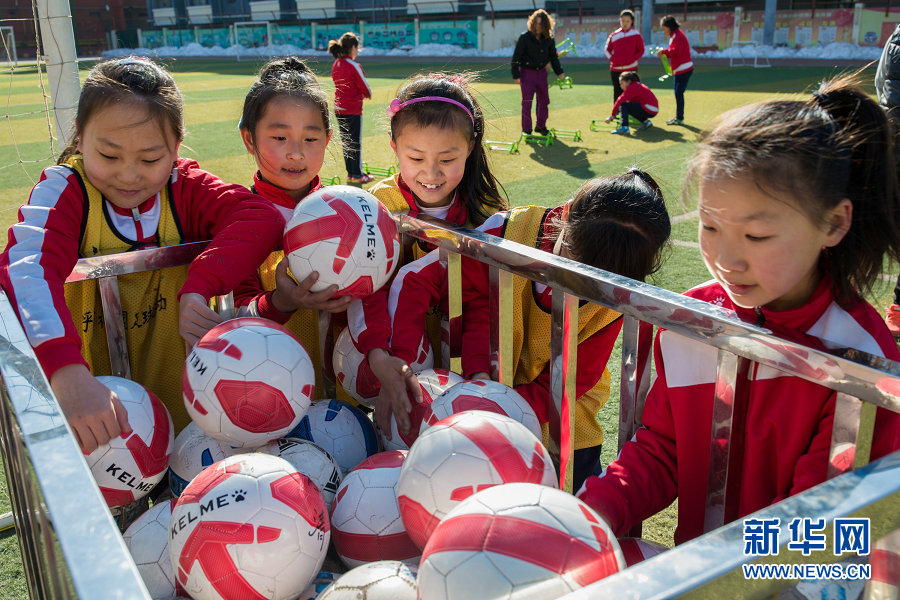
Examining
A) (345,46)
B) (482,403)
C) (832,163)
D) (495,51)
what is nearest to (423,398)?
(482,403)

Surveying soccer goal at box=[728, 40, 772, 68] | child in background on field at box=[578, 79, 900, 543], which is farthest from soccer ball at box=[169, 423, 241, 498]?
soccer goal at box=[728, 40, 772, 68]

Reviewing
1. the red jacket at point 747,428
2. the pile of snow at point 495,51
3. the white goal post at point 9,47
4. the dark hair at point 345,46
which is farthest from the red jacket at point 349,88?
the pile of snow at point 495,51

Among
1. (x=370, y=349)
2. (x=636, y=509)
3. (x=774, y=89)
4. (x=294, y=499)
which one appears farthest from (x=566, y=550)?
→ (x=774, y=89)

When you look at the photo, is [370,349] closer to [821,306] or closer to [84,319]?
[84,319]

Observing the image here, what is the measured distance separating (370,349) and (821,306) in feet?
4.67

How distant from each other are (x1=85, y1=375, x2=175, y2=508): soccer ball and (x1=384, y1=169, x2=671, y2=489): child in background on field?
71cm

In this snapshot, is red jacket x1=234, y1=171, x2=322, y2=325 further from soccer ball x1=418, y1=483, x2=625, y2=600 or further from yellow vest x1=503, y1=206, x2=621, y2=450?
soccer ball x1=418, y1=483, x2=625, y2=600

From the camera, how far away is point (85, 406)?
6.50ft

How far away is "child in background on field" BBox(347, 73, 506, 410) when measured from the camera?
2562 mm

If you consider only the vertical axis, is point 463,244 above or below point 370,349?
above

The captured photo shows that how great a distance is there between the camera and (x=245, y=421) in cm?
212

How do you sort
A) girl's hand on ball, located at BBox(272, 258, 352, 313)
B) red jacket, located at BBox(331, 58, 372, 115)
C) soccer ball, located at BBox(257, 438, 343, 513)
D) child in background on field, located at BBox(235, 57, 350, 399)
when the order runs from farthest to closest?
red jacket, located at BBox(331, 58, 372, 115) → child in background on field, located at BBox(235, 57, 350, 399) → girl's hand on ball, located at BBox(272, 258, 352, 313) → soccer ball, located at BBox(257, 438, 343, 513)

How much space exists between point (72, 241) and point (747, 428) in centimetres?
213

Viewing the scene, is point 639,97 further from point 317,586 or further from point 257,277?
point 317,586
